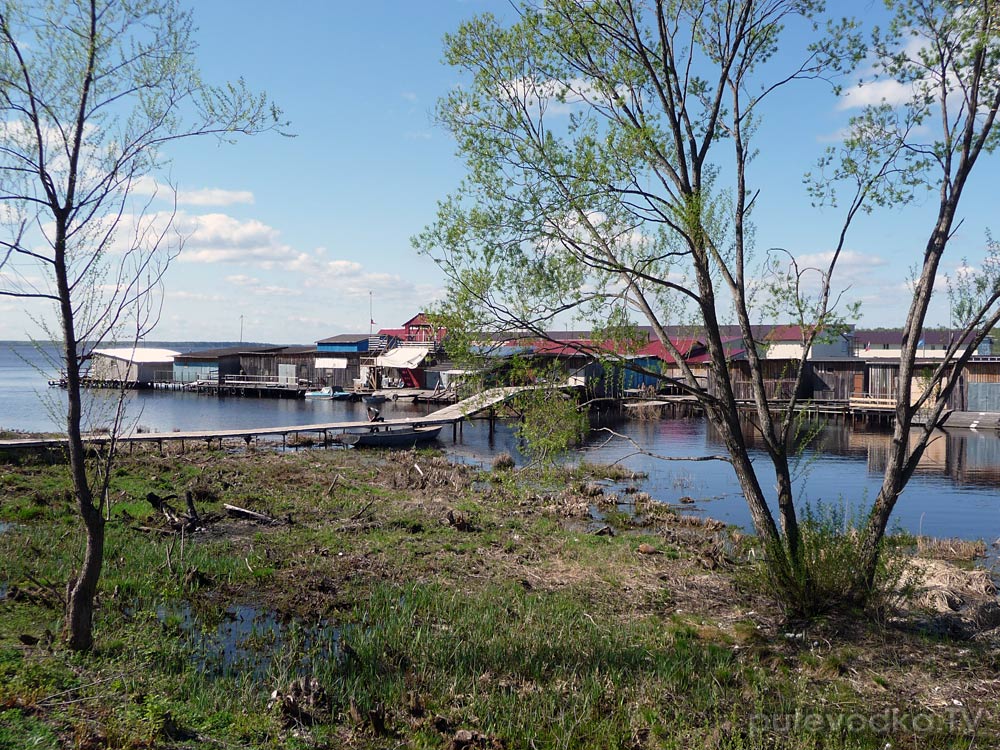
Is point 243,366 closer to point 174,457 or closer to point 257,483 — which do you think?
point 174,457

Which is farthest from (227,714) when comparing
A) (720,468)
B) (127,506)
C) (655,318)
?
(720,468)

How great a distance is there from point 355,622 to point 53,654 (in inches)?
140

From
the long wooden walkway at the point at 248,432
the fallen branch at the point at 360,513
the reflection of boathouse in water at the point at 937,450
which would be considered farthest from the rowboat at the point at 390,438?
the fallen branch at the point at 360,513

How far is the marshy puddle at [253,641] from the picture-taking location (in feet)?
25.8

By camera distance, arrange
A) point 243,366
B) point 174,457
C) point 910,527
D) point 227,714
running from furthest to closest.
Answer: point 243,366 < point 174,457 < point 910,527 < point 227,714

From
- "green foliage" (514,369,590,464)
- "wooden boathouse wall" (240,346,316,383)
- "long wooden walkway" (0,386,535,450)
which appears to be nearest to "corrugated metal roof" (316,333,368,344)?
"wooden boathouse wall" (240,346,316,383)

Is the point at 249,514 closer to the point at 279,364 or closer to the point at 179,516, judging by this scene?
the point at 179,516

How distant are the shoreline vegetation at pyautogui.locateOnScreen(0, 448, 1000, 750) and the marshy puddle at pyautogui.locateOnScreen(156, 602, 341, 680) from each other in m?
0.04

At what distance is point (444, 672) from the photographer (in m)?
7.77

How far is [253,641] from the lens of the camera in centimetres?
870

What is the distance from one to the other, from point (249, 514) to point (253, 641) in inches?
284

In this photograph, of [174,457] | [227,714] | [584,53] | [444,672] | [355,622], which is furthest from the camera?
[174,457]

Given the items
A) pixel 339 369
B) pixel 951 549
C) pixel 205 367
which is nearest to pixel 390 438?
pixel 951 549

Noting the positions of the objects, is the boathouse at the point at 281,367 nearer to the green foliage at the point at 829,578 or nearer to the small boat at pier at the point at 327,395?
the small boat at pier at the point at 327,395
